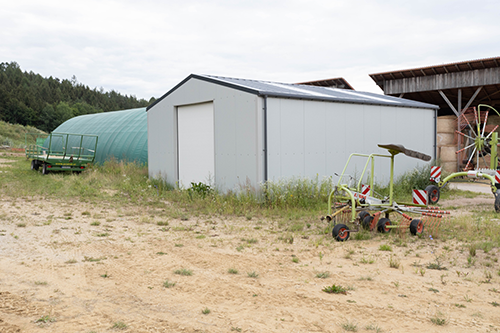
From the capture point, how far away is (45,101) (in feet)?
270

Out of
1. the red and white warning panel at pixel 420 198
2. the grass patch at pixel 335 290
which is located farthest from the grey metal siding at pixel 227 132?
the grass patch at pixel 335 290

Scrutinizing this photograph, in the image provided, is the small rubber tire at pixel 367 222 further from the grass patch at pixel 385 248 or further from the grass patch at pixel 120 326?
the grass patch at pixel 120 326

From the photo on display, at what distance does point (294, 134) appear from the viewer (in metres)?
11.7

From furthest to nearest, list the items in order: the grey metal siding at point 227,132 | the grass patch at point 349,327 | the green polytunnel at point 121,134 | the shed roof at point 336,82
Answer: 1. the shed roof at point 336,82
2. the green polytunnel at point 121,134
3. the grey metal siding at point 227,132
4. the grass patch at point 349,327

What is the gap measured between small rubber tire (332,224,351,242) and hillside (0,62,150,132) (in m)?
74.2

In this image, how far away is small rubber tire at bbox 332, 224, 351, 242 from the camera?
7.46 meters

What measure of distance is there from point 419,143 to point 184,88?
29.5 feet

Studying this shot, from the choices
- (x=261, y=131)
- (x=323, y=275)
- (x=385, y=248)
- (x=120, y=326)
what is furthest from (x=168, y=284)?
(x=261, y=131)

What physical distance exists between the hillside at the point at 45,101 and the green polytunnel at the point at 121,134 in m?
50.5

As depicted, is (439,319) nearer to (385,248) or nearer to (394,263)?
(394,263)

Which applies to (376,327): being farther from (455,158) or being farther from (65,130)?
(65,130)

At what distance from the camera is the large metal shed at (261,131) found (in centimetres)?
1129

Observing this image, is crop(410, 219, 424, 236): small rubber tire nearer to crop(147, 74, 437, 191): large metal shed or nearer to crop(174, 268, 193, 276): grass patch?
crop(147, 74, 437, 191): large metal shed

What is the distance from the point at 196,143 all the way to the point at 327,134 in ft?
14.0
